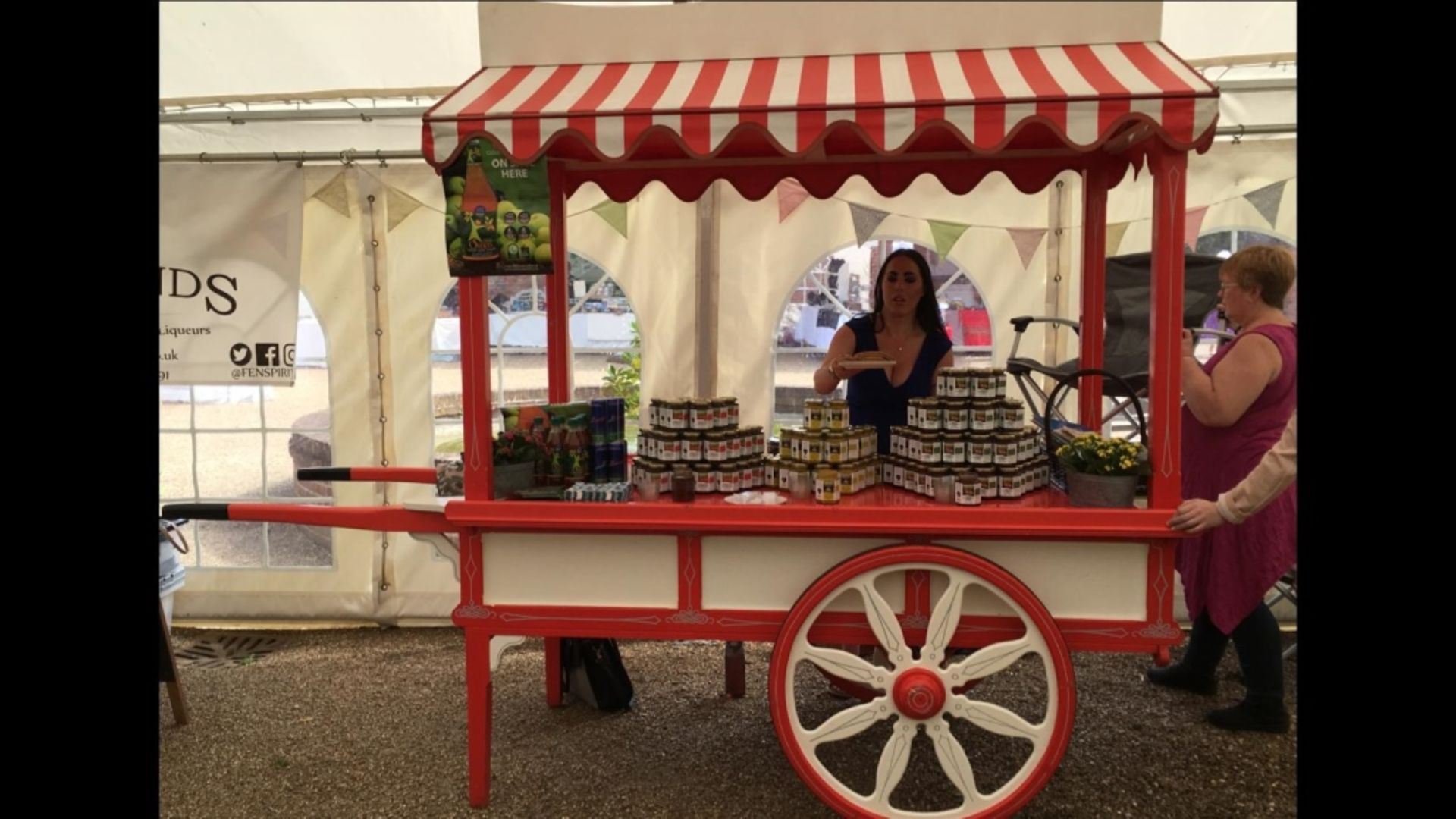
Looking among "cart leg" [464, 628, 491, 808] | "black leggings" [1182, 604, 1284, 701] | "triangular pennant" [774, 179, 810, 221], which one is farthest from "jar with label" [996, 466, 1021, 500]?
"triangular pennant" [774, 179, 810, 221]

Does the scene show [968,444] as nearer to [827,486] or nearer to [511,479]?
[827,486]

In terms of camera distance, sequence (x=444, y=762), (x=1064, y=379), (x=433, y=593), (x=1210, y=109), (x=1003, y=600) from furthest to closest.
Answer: (x=433, y=593) → (x=444, y=762) → (x=1064, y=379) → (x=1003, y=600) → (x=1210, y=109)

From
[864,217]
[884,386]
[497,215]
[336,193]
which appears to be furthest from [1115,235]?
[336,193]

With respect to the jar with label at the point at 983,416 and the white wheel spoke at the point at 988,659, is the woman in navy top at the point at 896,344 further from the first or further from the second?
the white wheel spoke at the point at 988,659

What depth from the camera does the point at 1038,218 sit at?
4.64 metres

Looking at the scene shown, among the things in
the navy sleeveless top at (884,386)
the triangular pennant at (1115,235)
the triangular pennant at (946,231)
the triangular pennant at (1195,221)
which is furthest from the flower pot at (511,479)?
the triangular pennant at (1195,221)

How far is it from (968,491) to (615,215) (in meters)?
2.63

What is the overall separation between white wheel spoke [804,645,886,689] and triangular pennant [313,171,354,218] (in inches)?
136

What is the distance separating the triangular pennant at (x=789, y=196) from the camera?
15.1 feet

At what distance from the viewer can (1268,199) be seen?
14.8 ft

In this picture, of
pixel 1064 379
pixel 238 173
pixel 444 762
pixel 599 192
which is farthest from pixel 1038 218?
pixel 238 173

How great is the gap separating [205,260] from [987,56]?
3990mm

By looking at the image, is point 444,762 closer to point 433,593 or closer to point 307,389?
point 433,593

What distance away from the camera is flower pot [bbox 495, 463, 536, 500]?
9.87ft
